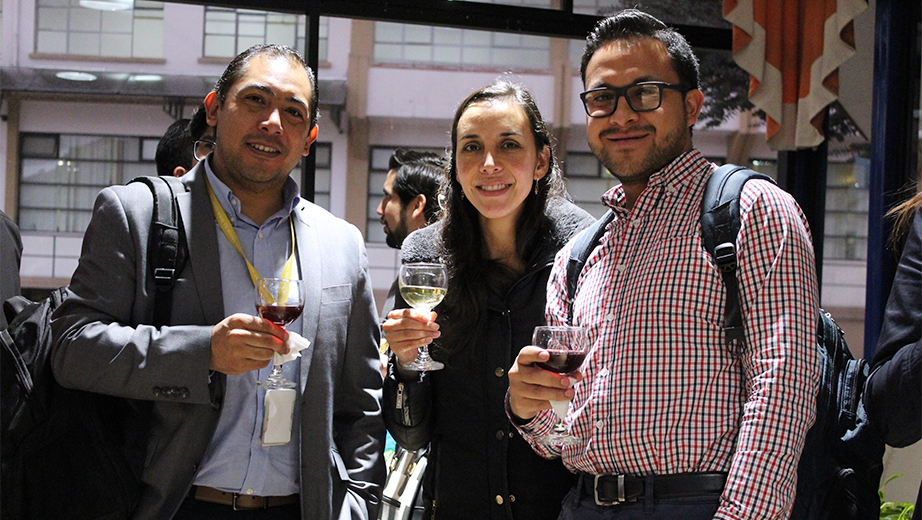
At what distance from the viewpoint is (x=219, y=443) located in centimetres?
204

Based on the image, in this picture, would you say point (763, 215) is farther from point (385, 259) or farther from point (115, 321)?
point (385, 259)

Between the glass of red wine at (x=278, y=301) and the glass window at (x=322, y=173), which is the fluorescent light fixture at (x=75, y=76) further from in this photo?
the glass of red wine at (x=278, y=301)

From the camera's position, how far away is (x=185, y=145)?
3.51 m

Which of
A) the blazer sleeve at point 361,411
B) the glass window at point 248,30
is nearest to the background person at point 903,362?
the blazer sleeve at point 361,411

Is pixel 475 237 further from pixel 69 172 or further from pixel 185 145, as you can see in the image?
pixel 69 172

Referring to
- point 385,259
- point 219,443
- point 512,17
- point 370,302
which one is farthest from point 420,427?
point 385,259

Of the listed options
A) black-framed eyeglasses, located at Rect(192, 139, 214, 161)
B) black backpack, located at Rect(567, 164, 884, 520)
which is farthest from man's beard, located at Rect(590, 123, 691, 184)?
black-framed eyeglasses, located at Rect(192, 139, 214, 161)

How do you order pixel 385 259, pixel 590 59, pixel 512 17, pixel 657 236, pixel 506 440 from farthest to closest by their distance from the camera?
pixel 385 259
pixel 512 17
pixel 506 440
pixel 590 59
pixel 657 236

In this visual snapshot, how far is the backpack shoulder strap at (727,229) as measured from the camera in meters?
1.78

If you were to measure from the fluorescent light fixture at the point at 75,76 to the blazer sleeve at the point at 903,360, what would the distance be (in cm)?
416

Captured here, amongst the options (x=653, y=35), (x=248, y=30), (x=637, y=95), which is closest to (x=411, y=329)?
(x=637, y=95)

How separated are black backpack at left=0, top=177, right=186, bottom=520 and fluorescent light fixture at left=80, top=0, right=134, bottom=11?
2.72 meters

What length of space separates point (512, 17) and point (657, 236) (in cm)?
307

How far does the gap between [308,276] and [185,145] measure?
1.60 m
